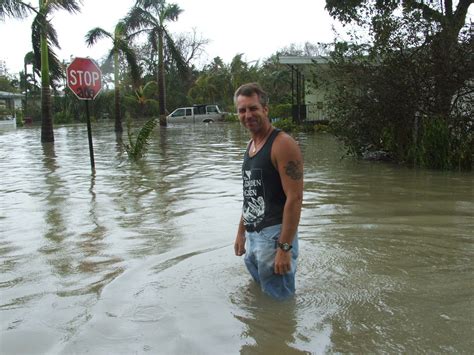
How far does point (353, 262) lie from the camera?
4828mm

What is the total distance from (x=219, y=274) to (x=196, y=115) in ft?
120

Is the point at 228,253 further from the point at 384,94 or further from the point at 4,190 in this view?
the point at 384,94

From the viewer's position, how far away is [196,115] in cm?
4050

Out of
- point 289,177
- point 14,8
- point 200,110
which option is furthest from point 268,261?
point 200,110

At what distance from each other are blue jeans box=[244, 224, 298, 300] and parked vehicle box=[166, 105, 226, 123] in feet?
Answer: 121

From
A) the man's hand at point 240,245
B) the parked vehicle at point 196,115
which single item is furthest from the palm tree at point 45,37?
the parked vehicle at point 196,115

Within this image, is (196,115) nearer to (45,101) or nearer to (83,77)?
(45,101)

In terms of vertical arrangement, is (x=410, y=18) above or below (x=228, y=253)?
above

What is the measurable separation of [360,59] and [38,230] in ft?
27.1

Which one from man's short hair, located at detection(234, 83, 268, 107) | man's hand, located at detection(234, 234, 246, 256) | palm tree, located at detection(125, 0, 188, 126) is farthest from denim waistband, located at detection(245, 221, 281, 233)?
palm tree, located at detection(125, 0, 188, 126)

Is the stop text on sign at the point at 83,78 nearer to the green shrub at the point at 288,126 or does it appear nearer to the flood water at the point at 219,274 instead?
the flood water at the point at 219,274

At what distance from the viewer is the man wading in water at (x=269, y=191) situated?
127 inches

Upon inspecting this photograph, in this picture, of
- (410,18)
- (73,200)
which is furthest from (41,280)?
(410,18)

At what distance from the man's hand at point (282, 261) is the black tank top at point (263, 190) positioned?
0.21 meters
